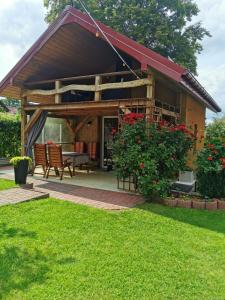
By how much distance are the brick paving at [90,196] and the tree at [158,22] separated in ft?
50.1

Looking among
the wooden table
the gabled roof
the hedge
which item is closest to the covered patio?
the gabled roof

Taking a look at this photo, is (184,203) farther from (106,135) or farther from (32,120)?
(106,135)

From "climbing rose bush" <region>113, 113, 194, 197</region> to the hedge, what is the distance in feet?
27.7

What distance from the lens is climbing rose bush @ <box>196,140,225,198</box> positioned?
267 inches

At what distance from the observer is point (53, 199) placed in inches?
264

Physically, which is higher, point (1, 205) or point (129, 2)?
point (129, 2)

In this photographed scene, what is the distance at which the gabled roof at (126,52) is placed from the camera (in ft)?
22.6

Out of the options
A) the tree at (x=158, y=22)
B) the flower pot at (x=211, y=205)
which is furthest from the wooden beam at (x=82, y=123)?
the tree at (x=158, y=22)

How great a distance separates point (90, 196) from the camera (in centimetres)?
720

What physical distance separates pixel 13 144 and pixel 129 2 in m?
14.8

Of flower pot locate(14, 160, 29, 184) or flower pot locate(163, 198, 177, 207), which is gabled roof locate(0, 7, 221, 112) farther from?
flower pot locate(14, 160, 29, 184)

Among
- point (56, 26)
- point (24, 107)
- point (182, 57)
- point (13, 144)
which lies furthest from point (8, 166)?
point (182, 57)

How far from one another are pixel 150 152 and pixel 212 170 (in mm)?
1555

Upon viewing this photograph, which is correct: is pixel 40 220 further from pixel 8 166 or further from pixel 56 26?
pixel 8 166
